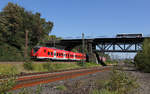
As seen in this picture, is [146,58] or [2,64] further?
[146,58]

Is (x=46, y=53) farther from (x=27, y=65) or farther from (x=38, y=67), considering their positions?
(x=27, y=65)

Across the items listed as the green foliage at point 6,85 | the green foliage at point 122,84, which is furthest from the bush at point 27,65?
the green foliage at point 6,85

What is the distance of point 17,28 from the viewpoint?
42.8 m

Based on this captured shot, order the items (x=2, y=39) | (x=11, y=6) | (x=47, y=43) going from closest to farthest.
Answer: (x=2, y=39) < (x=11, y=6) < (x=47, y=43)

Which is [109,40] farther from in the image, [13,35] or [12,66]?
[12,66]

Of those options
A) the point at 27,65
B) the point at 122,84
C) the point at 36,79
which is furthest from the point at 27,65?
the point at 122,84

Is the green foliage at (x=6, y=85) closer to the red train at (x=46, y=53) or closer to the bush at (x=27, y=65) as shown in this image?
the bush at (x=27, y=65)

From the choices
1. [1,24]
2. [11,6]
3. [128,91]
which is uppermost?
[11,6]

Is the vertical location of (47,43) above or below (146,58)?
above

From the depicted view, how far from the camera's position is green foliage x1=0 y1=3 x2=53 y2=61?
40.1 meters

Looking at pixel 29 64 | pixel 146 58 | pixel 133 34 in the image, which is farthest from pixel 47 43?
pixel 146 58

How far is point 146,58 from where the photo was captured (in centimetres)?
2209

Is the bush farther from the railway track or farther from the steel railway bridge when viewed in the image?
the steel railway bridge

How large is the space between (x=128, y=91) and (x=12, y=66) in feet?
54.0
